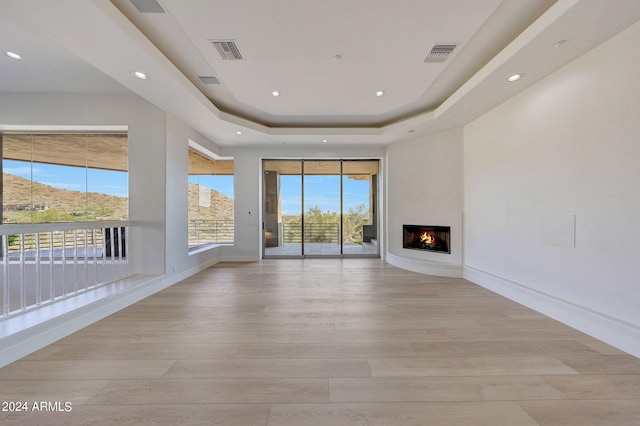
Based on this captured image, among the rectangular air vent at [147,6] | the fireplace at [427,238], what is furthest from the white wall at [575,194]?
the rectangular air vent at [147,6]

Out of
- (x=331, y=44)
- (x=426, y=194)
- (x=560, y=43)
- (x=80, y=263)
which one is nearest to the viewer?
(x=560, y=43)

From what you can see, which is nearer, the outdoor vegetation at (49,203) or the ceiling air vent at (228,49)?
the ceiling air vent at (228,49)

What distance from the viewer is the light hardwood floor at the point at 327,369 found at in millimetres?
1465

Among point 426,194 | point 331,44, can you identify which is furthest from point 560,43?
point 426,194

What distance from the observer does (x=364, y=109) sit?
4422 millimetres

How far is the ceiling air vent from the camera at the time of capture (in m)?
2.64

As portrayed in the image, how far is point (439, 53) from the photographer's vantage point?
2.83 meters

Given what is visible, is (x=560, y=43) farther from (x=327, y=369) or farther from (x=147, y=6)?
(x=147, y=6)

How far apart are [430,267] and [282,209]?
147 inches

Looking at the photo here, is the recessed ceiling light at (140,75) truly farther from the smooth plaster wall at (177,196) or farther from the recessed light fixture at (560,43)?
the recessed light fixture at (560,43)

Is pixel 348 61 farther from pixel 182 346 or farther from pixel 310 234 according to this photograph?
pixel 310 234

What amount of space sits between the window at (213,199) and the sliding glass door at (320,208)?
95 centimetres

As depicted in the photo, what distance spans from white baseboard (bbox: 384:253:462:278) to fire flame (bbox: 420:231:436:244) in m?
0.46

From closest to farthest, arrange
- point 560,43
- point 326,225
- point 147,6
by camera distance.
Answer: point 147,6 → point 560,43 → point 326,225
